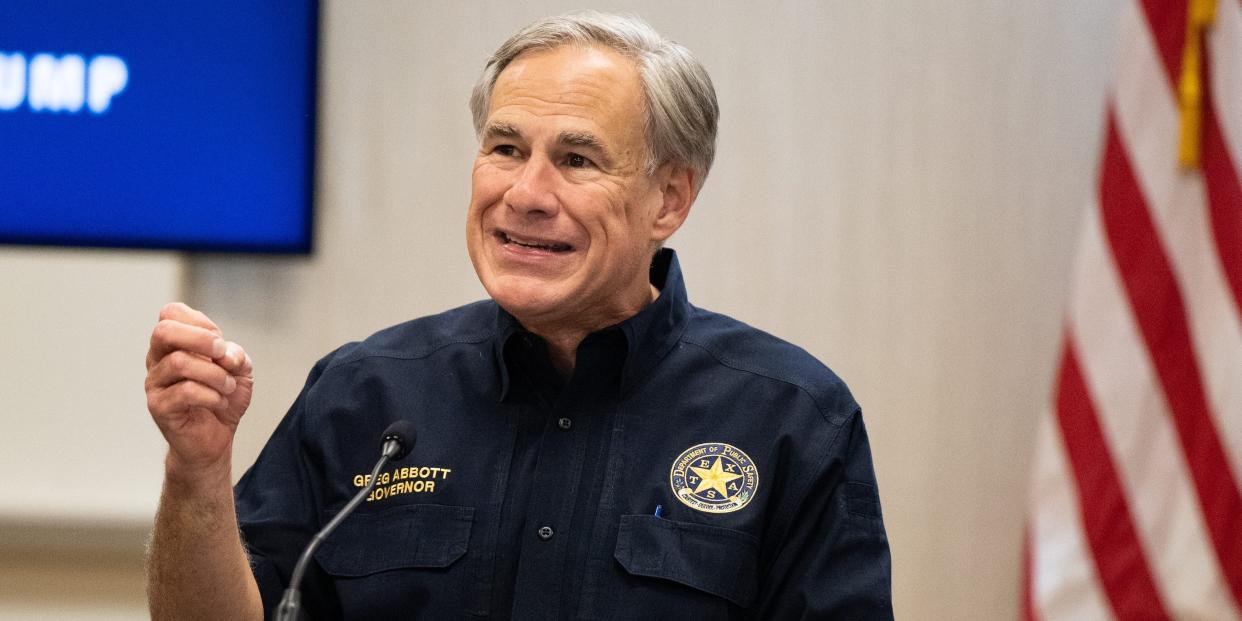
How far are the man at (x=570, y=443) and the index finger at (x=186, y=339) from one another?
0.52ft

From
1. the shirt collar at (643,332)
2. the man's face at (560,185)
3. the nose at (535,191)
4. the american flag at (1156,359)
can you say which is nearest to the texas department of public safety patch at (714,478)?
the shirt collar at (643,332)

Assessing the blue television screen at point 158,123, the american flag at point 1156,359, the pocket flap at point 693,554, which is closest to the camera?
the pocket flap at point 693,554

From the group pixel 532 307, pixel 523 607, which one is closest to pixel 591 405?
pixel 532 307

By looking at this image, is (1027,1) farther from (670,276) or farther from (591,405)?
(591,405)

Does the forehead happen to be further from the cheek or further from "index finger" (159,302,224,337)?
"index finger" (159,302,224,337)

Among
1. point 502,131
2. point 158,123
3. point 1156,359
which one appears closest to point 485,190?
point 502,131

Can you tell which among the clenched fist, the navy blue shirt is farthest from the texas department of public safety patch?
the clenched fist

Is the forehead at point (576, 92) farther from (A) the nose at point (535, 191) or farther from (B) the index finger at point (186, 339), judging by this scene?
(B) the index finger at point (186, 339)

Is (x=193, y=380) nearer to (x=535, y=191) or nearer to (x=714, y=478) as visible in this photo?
(x=535, y=191)

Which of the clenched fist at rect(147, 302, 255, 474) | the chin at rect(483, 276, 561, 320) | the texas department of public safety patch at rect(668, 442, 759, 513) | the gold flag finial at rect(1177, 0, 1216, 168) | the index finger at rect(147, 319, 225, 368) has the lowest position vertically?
the texas department of public safety patch at rect(668, 442, 759, 513)

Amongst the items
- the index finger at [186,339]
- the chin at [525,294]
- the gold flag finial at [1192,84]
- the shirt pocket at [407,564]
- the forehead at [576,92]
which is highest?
the gold flag finial at [1192,84]

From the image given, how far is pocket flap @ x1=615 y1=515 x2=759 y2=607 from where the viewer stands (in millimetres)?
1498

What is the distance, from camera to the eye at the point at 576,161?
161 centimetres

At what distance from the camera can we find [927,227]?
2801mm
